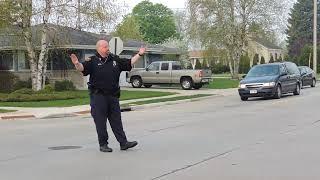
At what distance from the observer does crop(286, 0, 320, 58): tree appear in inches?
3957

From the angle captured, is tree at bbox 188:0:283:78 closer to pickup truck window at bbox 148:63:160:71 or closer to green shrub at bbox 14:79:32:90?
pickup truck window at bbox 148:63:160:71

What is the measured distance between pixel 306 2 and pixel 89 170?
9625cm

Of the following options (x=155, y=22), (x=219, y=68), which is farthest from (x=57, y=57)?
(x=155, y=22)

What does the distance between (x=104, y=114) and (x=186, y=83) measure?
29466 mm

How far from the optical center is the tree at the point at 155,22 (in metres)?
113

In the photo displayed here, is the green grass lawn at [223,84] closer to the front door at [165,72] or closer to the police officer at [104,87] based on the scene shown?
the front door at [165,72]

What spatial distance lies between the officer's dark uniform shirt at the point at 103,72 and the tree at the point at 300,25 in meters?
92.0

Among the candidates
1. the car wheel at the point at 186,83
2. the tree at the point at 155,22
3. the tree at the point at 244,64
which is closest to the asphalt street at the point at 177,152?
the car wheel at the point at 186,83

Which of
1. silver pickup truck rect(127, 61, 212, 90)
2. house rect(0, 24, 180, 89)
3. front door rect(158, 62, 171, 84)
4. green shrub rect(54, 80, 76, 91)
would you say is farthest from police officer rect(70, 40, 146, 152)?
front door rect(158, 62, 171, 84)

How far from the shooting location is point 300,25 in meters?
101

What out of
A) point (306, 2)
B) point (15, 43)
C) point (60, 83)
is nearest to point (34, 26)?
point (15, 43)

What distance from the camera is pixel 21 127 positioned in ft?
57.7

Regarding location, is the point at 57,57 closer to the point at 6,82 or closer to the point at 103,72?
the point at 6,82

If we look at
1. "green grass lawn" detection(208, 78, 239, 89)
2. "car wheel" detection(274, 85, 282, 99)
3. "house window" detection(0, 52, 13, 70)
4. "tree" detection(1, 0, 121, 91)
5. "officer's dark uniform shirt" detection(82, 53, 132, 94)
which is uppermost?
"tree" detection(1, 0, 121, 91)
